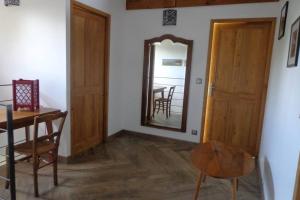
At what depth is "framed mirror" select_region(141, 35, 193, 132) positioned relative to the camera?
3.70m

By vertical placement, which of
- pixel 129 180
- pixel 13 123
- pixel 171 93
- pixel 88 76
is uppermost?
pixel 88 76

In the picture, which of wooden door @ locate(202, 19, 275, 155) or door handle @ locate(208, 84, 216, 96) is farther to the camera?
door handle @ locate(208, 84, 216, 96)

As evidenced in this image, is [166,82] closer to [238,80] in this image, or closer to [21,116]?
[238,80]

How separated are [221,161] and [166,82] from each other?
201 centimetres

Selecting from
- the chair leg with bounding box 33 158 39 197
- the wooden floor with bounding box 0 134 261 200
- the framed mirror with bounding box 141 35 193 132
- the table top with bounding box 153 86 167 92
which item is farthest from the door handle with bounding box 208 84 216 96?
the chair leg with bounding box 33 158 39 197

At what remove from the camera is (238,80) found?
3.48 meters

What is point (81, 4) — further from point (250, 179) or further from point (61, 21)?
point (250, 179)

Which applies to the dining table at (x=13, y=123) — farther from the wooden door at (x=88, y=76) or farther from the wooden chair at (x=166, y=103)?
the wooden chair at (x=166, y=103)

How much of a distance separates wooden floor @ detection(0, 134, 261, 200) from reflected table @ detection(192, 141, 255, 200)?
44 cm

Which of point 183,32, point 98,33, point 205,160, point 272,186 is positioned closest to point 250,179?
point 272,186

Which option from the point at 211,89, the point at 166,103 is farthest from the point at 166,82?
the point at 211,89

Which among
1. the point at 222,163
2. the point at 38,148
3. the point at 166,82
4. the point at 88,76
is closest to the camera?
the point at 222,163

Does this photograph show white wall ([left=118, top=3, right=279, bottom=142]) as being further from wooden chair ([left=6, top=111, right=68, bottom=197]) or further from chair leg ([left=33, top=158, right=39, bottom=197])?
chair leg ([left=33, top=158, right=39, bottom=197])

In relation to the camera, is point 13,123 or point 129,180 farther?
point 129,180
